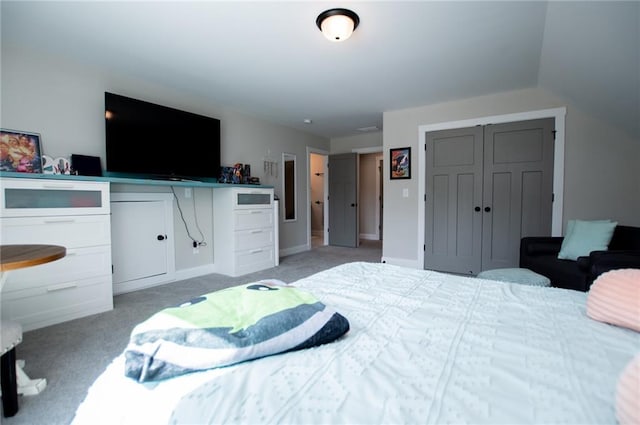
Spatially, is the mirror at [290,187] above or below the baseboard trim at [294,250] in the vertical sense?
above

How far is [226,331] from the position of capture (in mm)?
745

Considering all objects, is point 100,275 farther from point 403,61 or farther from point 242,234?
point 403,61

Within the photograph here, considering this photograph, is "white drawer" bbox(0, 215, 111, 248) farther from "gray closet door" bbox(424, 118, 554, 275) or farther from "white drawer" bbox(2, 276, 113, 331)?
"gray closet door" bbox(424, 118, 554, 275)

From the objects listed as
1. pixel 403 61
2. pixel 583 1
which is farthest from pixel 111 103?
pixel 583 1

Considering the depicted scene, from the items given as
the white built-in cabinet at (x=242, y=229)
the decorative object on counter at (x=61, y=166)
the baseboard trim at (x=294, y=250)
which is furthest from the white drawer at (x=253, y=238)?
the decorative object on counter at (x=61, y=166)

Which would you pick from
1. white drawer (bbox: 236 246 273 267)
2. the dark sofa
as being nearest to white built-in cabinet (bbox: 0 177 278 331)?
white drawer (bbox: 236 246 273 267)

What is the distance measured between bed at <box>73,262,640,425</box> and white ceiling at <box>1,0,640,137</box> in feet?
6.73

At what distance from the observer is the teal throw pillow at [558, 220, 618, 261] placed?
2.54 metres

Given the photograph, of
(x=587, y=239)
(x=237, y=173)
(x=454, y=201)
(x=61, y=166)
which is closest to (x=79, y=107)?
(x=61, y=166)

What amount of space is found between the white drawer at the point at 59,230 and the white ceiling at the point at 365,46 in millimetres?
1518

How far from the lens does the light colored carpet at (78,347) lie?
143 centimetres

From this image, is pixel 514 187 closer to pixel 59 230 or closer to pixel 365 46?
pixel 365 46

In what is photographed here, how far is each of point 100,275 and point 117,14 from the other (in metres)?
2.13

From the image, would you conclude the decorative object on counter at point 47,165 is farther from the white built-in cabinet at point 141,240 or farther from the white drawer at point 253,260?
the white drawer at point 253,260
